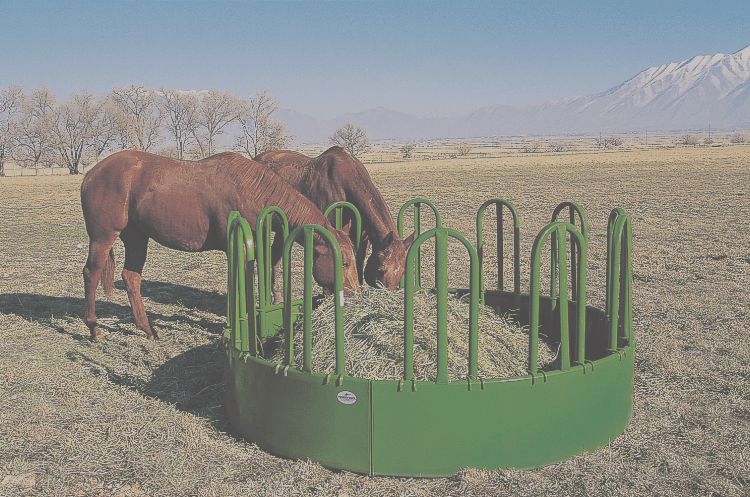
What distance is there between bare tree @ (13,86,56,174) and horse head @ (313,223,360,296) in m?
66.1

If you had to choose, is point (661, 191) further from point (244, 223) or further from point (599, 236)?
point (244, 223)

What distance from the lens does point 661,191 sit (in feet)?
73.7

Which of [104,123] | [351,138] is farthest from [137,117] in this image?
[351,138]

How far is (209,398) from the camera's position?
484 cm

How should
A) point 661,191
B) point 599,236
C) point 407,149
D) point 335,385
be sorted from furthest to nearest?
point 407,149 → point 661,191 → point 599,236 → point 335,385

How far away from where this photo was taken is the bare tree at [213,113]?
230 ft

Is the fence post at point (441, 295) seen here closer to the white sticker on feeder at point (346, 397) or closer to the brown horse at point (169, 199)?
the white sticker on feeder at point (346, 397)

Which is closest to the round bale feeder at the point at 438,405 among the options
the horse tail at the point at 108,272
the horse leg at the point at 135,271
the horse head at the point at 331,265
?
the horse head at the point at 331,265

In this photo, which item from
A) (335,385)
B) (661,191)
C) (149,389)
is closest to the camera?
(335,385)

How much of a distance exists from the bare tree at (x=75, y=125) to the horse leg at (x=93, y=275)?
63381 mm

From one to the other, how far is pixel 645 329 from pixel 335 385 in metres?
4.39

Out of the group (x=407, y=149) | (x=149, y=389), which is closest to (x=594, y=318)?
(x=149, y=389)

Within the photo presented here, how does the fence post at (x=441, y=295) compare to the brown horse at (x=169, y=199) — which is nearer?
the fence post at (x=441, y=295)

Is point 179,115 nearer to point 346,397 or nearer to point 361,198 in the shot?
point 361,198
